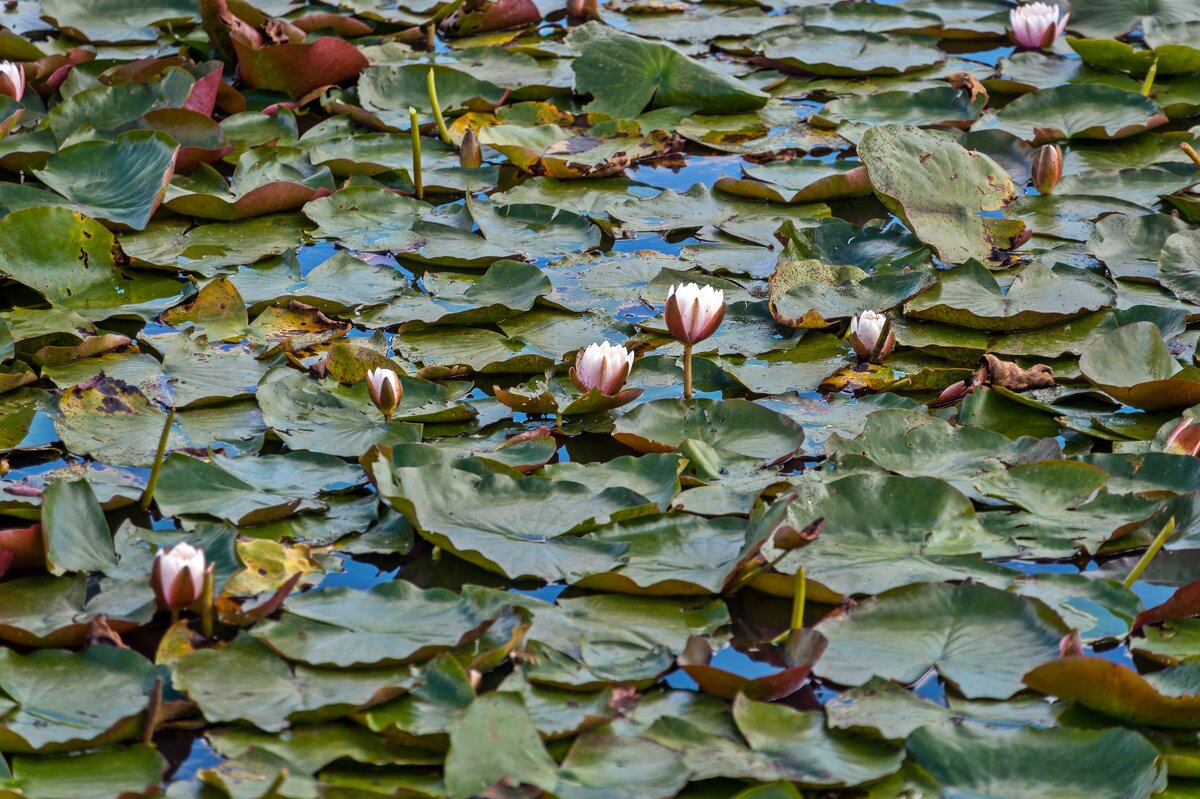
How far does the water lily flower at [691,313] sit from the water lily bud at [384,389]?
1.78ft

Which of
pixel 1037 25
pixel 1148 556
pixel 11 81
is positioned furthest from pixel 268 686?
pixel 1037 25

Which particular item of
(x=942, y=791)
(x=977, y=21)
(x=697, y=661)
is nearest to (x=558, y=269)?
(x=697, y=661)

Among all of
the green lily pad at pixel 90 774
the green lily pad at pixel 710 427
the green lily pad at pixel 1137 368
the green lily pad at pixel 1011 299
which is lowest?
the green lily pad at pixel 90 774

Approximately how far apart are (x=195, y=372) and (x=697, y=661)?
139cm

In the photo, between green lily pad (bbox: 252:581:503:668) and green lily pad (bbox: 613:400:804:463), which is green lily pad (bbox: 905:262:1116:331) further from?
green lily pad (bbox: 252:581:503:668)

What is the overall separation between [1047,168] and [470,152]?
1.59 meters

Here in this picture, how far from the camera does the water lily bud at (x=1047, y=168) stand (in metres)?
3.54

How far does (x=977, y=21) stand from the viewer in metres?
4.86

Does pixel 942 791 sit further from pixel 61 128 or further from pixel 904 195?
pixel 61 128

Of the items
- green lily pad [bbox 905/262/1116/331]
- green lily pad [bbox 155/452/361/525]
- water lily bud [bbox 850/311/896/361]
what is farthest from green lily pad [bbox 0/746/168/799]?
green lily pad [bbox 905/262/1116/331]

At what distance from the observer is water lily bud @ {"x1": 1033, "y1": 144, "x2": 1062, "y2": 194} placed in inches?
139

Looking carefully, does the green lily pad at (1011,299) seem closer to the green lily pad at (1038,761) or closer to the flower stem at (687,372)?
the flower stem at (687,372)

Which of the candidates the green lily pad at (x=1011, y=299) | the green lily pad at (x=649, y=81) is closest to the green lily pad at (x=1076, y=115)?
the green lily pad at (x=649, y=81)

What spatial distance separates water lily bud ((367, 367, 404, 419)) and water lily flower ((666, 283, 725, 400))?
543mm
